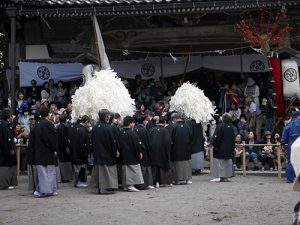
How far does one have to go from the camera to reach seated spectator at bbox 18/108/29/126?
1666 cm

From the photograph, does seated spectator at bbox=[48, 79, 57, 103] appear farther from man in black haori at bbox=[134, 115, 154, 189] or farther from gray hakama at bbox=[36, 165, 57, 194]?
gray hakama at bbox=[36, 165, 57, 194]


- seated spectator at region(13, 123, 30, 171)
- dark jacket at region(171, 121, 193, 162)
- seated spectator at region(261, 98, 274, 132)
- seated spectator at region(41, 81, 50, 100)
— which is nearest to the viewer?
dark jacket at region(171, 121, 193, 162)

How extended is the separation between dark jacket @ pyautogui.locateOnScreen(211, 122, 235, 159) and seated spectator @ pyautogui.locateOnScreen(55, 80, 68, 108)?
6925 millimetres

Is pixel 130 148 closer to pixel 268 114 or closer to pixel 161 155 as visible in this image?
pixel 161 155

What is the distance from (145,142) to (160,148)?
0.41 meters

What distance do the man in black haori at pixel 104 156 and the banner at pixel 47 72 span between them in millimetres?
8049

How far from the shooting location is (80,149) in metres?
13.2

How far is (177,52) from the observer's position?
19984 millimetres

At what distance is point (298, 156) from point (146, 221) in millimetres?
4960

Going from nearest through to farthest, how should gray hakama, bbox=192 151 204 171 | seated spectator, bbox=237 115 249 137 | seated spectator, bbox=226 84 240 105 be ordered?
gray hakama, bbox=192 151 204 171 → seated spectator, bbox=237 115 249 137 → seated spectator, bbox=226 84 240 105

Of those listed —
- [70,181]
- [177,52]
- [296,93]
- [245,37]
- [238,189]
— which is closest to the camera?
[238,189]

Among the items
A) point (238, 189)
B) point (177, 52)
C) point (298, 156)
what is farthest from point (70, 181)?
point (298, 156)

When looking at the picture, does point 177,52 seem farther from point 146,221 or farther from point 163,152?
point 146,221

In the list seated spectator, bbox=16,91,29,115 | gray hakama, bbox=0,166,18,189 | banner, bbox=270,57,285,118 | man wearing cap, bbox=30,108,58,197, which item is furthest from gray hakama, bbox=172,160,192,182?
seated spectator, bbox=16,91,29,115
